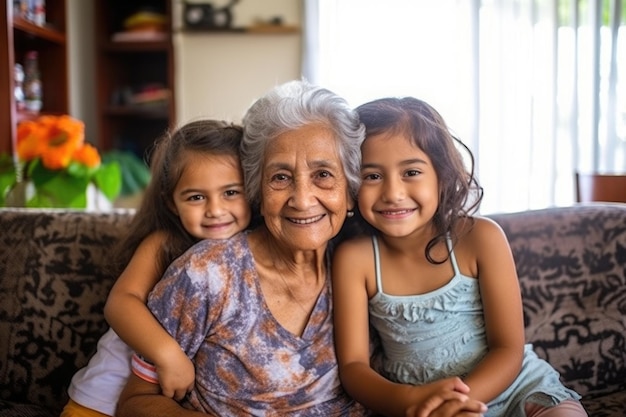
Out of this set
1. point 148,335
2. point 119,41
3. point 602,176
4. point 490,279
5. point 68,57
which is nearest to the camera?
point 148,335

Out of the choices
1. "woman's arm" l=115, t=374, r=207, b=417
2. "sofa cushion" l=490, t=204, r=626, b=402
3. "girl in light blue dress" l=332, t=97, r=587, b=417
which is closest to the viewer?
"woman's arm" l=115, t=374, r=207, b=417

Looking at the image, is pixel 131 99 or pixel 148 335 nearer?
pixel 148 335

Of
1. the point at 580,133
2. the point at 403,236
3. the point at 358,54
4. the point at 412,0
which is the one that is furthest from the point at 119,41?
the point at 403,236

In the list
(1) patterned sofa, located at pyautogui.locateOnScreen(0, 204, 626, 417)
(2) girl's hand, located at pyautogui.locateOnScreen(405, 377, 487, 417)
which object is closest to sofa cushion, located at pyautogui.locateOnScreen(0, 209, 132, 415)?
(1) patterned sofa, located at pyautogui.locateOnScreen(0, 204, 626, 417)

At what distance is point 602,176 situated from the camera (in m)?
2.38

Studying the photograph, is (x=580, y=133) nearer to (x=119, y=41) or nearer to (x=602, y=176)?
(x=602, y=176)

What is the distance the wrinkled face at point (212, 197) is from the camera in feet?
4.85

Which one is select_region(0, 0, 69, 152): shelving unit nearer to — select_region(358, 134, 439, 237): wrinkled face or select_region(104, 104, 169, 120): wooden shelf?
select_region(104, 104, 169, 120): wooden shelf

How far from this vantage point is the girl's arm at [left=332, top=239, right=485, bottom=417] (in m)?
1.23

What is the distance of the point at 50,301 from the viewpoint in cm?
174

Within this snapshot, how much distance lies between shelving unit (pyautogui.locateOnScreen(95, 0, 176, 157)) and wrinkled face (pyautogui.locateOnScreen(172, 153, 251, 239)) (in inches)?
119

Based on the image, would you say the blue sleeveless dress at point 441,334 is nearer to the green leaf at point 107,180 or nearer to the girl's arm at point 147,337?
the girl's arm at point 147,337

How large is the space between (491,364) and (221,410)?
0.60m

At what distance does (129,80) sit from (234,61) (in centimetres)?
90
